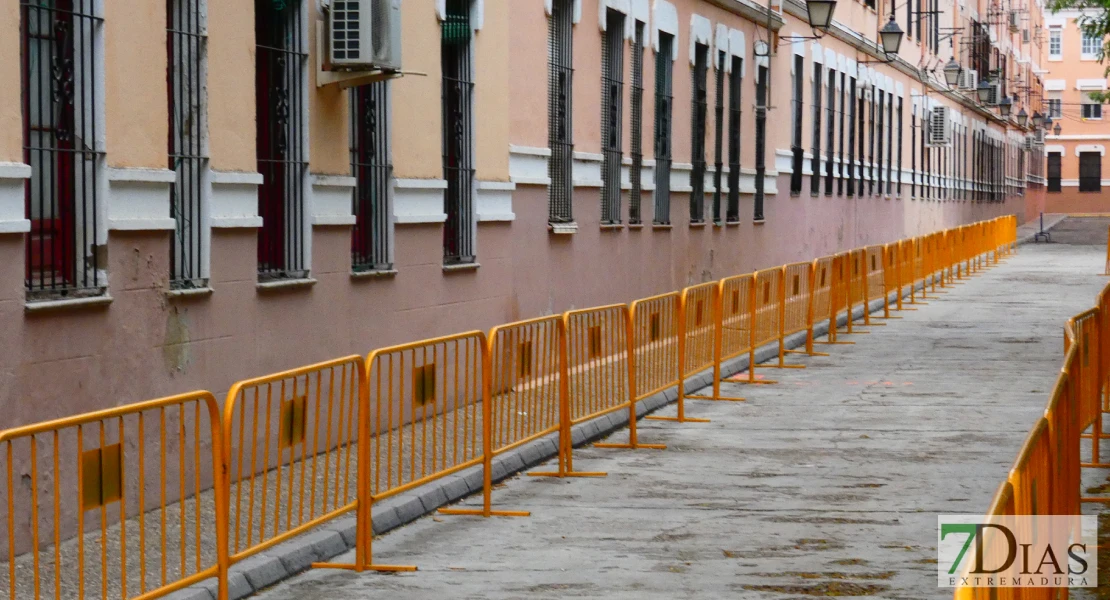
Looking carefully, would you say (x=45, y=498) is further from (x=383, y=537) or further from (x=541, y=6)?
(x=541, y=6)

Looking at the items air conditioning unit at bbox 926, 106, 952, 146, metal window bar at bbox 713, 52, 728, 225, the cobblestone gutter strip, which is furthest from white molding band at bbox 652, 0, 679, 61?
air conditioning unit at bbox 926, 106, 952, 146

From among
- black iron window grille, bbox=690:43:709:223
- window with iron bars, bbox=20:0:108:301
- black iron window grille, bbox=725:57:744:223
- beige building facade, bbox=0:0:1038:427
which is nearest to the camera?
window with iron bars, bbox=20:0:108:301

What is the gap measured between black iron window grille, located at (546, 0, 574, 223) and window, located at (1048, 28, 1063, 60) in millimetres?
86579

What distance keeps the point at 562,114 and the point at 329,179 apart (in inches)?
247

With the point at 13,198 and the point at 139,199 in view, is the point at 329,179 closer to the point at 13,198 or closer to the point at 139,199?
the point at 139,199

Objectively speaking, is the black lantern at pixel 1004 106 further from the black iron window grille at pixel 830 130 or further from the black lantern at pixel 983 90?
the black iron window grille at pixel 830 130

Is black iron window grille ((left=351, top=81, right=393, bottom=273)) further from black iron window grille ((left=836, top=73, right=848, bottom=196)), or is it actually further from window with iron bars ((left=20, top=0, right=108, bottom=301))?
black iron window grille ((left=836, top=73, right=848, bottom=196))

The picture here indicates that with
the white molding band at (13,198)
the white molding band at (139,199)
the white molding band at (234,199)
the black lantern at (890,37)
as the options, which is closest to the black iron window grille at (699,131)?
the black lantern at (890,37)

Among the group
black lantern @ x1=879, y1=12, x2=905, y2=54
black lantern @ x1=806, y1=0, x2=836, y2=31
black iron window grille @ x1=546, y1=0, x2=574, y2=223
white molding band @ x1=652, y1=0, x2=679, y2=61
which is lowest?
black iron window grille @ x1=546, y1=0, x2=574, y2=223

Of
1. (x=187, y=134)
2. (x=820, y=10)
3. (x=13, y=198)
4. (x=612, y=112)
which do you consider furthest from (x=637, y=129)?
(x=13, y=198)

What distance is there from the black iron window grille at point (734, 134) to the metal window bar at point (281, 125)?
15.1m

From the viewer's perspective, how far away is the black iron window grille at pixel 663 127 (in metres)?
23.0

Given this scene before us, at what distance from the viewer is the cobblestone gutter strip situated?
8398mm

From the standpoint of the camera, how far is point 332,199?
508 inches
